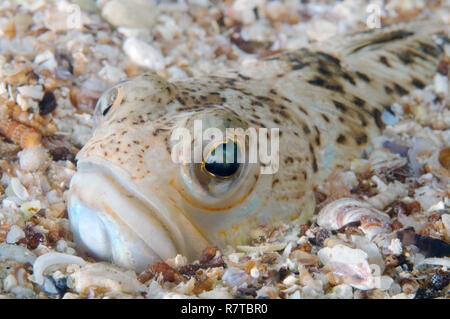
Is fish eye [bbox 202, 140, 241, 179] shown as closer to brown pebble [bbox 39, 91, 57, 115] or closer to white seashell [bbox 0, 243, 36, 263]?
white seashell [bbox 0, 243, 36, 263]

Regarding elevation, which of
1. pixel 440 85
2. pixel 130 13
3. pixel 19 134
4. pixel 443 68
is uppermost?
pixel 130 13

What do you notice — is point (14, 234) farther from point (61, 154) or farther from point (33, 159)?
point (61, 154)

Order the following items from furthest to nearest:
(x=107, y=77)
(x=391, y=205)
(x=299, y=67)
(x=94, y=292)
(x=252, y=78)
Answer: (x=107, y=77)
(x=299, y=67)
(x=252, y=78)
(x=391, y=205)
(x=94, y=292)

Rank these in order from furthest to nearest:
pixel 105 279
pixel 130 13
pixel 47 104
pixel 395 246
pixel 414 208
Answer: pixel 130 13
pixel 47 104
pixel 414 208
pixel 395 246
pixel 105 279

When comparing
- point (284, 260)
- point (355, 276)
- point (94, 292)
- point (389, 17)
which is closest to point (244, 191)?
point (284, 260)

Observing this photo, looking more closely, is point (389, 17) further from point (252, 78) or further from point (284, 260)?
point (284, 260)

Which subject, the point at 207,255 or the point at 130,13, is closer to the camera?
the point at 207,255

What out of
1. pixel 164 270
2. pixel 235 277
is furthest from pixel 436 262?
pixel 164 270
